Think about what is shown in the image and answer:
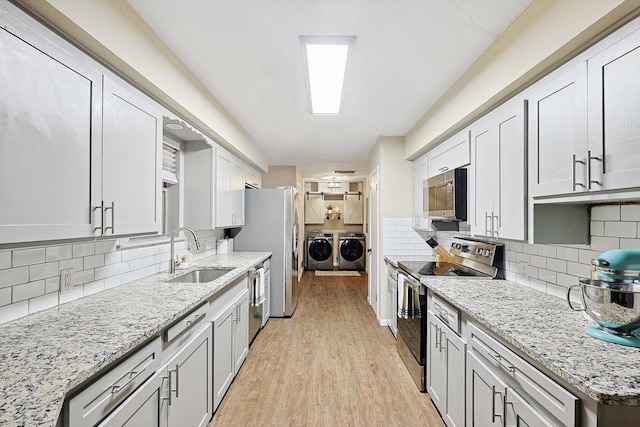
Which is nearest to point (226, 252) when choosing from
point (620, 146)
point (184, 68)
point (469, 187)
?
point (184, 68)

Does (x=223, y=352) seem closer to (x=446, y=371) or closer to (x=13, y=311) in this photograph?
(x=13, y=311)

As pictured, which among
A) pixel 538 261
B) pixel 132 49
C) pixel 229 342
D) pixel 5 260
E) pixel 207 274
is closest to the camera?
pixel 5 260

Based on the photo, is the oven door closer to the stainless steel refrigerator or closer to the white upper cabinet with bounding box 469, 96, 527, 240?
the white upper cabinet with bounding box 469, 96, 527, 240

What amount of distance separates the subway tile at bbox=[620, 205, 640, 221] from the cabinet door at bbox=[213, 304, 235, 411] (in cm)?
240

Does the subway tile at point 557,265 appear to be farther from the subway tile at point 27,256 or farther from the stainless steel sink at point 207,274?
the subway tile at point 27,256

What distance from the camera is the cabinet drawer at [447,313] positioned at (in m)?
1.80

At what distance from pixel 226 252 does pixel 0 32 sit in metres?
3.00

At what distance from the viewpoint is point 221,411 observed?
7.07 feet

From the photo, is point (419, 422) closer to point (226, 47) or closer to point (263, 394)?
point (263, 394)

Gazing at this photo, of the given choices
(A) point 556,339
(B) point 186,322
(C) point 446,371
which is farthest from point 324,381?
(A) point 556,339

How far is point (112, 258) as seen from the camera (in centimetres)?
189

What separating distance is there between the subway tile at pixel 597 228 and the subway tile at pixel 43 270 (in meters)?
2.82

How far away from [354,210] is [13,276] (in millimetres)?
7587

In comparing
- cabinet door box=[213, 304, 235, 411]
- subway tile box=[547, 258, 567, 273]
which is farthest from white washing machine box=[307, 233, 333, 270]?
subway tile box=[547, 258, 567, 273]
